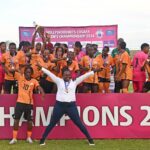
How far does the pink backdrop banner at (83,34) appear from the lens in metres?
17.2

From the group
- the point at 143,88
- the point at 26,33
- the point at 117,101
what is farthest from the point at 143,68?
the point at 26,33

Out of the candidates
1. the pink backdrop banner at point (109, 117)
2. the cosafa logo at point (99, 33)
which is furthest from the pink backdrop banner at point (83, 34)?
the pink backdrop banner at point (109, 117)

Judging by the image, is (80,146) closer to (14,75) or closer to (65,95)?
(65,95)

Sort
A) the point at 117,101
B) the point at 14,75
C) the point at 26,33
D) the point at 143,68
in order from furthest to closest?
the point at 26,33 → the point at 143,68 → the point at 14,75 → the point at 117,101

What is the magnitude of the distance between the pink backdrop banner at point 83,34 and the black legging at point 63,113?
8284 mm

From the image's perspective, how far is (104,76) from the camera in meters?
11.4

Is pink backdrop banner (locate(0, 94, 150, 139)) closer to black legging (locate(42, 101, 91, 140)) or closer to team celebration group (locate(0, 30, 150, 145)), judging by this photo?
team celebration group (locate(0, 30, 150, 145))

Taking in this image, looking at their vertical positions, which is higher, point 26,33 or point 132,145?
point 26,33

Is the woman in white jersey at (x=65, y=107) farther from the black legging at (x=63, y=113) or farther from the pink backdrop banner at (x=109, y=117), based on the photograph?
the pink backdrop banner at (x=109, y=117)

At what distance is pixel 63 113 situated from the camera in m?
9.34

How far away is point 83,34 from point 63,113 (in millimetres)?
8488

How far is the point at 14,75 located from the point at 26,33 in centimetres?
657

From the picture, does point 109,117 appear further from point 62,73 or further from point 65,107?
point 62,73

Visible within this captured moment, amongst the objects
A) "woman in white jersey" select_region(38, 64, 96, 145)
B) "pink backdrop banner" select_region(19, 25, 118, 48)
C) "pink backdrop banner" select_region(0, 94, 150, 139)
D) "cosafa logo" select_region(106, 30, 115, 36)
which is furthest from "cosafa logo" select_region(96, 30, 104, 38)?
"woman in white jersey" select_region(38, 64, 96, 145)
